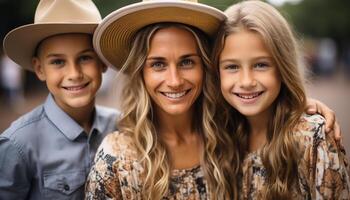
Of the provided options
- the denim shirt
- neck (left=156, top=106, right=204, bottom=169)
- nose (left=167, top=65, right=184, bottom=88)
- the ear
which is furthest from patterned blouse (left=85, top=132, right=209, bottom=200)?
the ear

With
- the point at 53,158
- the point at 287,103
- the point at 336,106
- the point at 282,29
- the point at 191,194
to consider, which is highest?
the point at 282,29

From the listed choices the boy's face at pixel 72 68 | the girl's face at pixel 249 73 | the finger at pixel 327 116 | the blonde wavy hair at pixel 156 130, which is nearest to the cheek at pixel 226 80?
the girl's face at pixel 249 73

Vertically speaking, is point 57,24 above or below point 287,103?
above

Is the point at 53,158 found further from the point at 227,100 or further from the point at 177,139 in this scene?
the point at 227,100

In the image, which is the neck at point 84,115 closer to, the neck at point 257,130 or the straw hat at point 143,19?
the straw hat at point 143,19

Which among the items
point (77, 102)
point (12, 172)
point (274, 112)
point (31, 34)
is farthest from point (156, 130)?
point (31, 34)

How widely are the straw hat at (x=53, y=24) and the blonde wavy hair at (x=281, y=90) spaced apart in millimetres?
1002

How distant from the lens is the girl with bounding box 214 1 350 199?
2.79 meters

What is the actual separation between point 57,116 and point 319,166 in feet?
6.16

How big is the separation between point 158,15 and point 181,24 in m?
0.19

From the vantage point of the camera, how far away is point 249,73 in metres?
2.97

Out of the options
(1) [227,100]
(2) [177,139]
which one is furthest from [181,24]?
(2) [177,139]

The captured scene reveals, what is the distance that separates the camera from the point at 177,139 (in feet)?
10.7

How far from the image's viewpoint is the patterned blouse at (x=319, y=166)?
2748 mm
